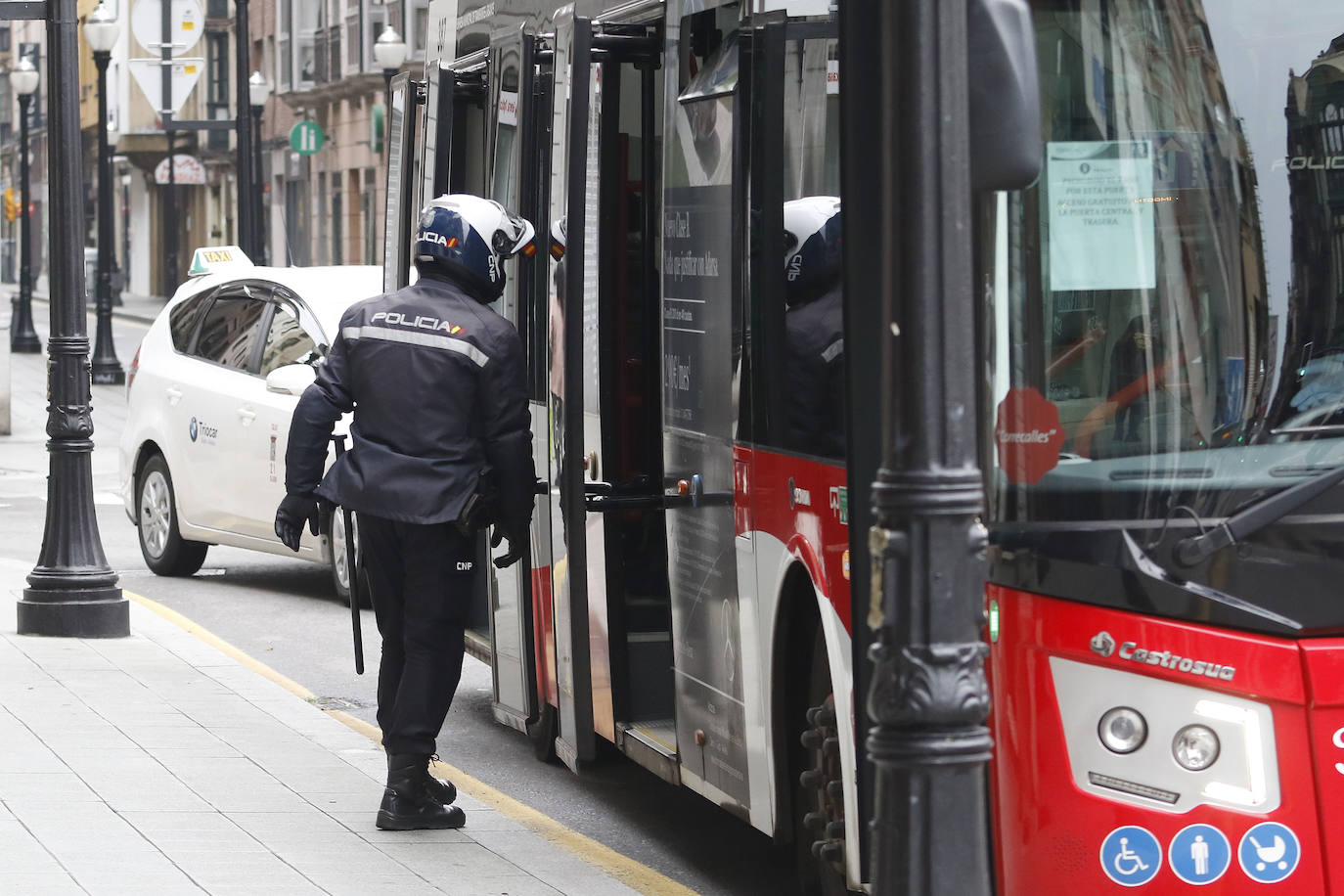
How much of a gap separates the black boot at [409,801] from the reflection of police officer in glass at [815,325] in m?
1.87

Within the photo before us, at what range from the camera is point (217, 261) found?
13.3m

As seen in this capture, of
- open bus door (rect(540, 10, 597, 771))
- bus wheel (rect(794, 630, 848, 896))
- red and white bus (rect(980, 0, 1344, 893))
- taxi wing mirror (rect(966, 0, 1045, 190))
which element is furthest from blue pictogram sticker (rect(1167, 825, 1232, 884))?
open bus door (rect(540, 10, 597, 771))

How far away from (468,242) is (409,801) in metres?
1.62

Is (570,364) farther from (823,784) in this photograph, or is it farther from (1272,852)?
(1272,852)

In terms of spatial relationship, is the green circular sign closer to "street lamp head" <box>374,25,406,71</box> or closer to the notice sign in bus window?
"street lamp head" <box>374,25,406,71</box>

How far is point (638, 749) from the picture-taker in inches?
263

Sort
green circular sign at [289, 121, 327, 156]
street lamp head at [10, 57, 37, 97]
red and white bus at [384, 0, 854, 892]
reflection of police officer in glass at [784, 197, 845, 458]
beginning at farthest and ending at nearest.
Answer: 1. street lamp head at [10, 57, 37, 97]
2. green circular sign at [289, 121, 327, 156]
3. red and white bus at [384, 0, 854, 892]
4. reflection of police officer in glass at [784, 197, 845, 458]

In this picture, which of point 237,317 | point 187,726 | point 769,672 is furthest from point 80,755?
point 237,317

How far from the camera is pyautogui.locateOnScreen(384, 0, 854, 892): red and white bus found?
17.2 feet

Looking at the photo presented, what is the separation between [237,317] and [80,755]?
18.1 feet

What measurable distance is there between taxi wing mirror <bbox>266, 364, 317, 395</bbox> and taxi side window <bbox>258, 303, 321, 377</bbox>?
26 cm

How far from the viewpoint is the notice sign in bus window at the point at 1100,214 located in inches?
174

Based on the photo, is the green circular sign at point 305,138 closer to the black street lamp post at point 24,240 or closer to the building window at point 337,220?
the black street lamp post at point 24,240

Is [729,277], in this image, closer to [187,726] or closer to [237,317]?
[187,726]
